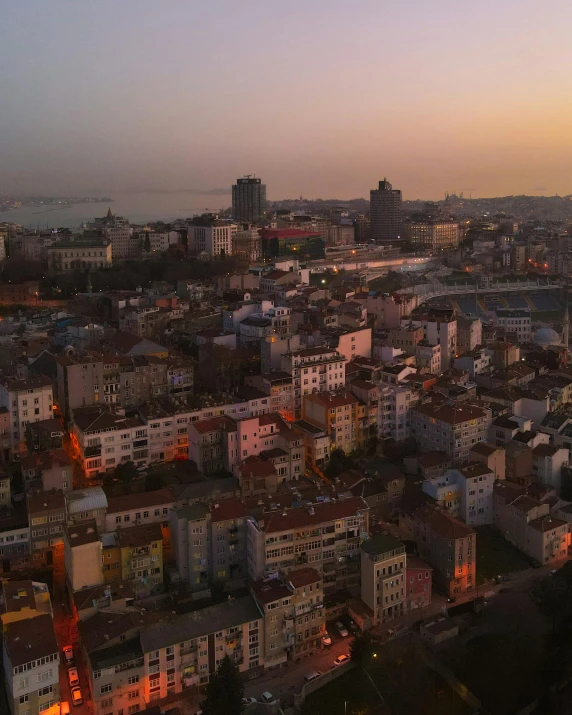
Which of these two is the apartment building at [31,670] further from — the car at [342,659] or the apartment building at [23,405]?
the apartment building at [23,405]

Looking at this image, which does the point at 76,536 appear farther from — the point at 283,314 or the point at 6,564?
the point at 283,314

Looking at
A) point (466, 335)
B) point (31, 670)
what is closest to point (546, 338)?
point (466, 335)

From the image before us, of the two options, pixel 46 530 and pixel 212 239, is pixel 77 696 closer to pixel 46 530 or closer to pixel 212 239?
pixel 46 530

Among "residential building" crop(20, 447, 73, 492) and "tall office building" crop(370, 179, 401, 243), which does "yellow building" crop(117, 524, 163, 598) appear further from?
"tall office building" crop(370, 179, 401, 243)

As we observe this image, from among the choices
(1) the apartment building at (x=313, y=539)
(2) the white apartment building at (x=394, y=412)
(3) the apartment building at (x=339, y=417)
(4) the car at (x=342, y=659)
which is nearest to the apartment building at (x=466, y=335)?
(2) the white apartment building at (x=394, y=412)

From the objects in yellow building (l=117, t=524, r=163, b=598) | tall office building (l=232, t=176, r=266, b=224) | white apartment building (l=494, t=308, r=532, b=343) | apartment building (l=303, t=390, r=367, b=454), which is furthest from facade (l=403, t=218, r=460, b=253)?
yellow building (l=117, t=524, r=163, b=598)

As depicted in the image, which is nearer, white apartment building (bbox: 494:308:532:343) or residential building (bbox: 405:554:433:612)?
residential building (bbox: 405:554:433:612)
